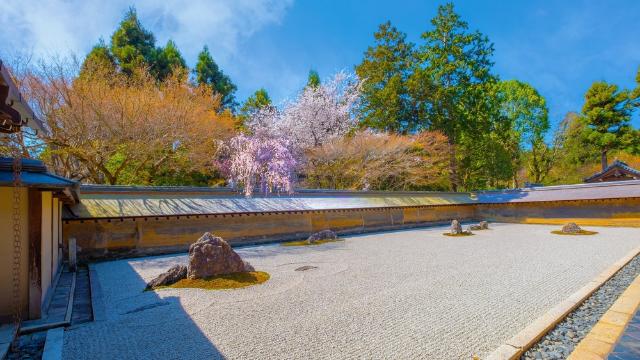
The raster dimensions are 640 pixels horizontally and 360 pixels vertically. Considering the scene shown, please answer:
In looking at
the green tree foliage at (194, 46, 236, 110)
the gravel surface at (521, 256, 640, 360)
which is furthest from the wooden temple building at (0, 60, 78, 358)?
the green tree foliage at (194, 46, 236, 110)

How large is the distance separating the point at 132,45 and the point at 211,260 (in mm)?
22742

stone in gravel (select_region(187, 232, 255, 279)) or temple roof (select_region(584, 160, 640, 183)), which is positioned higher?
temple roof (select_region(584, 160, 640, 183))

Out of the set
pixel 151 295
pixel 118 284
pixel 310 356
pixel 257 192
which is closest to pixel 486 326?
pixel 310 356

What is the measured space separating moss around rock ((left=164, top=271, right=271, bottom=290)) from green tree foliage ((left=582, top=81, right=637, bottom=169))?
2890cm

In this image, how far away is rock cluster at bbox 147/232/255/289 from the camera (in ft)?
19.2

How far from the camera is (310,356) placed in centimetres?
308

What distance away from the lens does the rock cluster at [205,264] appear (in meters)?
5.86

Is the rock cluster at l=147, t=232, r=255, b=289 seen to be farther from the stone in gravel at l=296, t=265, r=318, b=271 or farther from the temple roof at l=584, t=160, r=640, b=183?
the temple roof at l=584, t=160, r=640, b=183

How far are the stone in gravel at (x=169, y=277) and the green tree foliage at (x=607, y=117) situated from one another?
29882 mm

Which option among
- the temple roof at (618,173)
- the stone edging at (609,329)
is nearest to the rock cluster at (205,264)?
the stone edging at (609,329)

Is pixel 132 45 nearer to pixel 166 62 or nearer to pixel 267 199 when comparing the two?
pixel 166 62

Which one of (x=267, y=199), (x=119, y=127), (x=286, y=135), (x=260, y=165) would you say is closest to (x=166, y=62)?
(x=286, y=135)

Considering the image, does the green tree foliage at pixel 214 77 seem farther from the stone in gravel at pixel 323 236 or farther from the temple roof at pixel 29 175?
the temple roof at pixel 29 175

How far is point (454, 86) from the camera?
71.4ft
